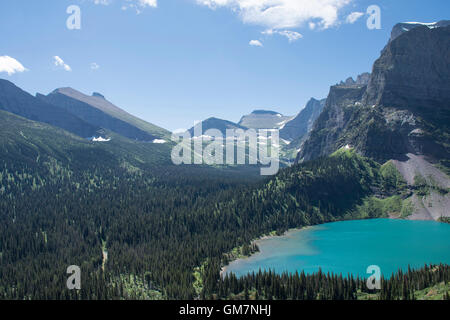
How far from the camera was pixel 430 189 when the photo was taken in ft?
648

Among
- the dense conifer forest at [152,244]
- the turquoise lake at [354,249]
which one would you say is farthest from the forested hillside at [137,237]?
the turquoise lake at [354,249]

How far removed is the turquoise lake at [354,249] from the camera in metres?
107

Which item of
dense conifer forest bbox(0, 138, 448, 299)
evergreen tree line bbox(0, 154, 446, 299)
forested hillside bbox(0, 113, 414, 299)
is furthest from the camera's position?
forested hillside bbox(0, 113, 414, 299)

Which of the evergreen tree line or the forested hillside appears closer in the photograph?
the evergreen tree line

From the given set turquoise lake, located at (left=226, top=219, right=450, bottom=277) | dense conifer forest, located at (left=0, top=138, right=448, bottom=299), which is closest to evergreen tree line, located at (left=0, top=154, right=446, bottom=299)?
dense conifer forest, located at (left=0, top=138, right=448, bottom=299)

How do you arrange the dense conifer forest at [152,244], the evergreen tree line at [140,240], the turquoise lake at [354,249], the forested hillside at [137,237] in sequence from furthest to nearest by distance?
the turquoise lake at [354,249] → the forested hillside at [137,237] → the evergreen tree line at [140,240] → the dense conifer forest at [152,244]

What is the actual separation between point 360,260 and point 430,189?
4568 inches

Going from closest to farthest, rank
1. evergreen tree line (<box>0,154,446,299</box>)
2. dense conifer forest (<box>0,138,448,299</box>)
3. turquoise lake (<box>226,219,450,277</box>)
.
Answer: dense conifer forest (<box>0,138,448,299</box>) → evergreen tree line (<box>0,154,446,299</box>) → turquoise lake (<box>226,219,450,277</box>)

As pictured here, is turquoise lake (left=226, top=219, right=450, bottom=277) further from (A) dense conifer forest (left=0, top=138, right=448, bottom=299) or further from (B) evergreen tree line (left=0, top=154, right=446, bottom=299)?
(B) evergreen tree line (left=0, top=154, right=446, bottom=299)

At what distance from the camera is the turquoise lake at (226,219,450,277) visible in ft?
352

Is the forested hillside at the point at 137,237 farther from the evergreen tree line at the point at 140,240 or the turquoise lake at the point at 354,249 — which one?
the turquoise lake at the point at 354,249

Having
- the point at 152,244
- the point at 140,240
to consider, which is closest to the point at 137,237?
the point at 140,240

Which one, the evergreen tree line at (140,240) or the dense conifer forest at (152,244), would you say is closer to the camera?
the dense conifer forest at (152,244)

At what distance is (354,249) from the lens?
129 metres
